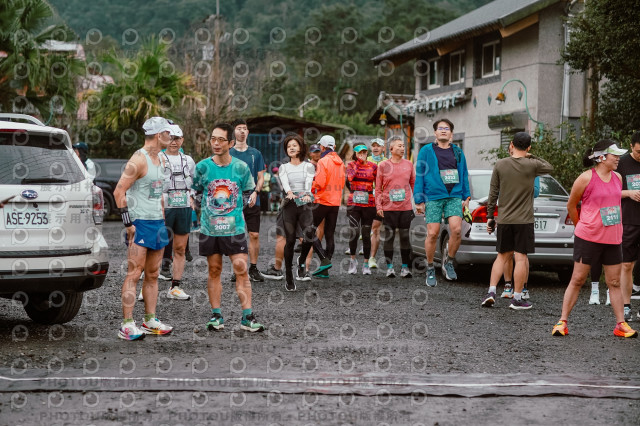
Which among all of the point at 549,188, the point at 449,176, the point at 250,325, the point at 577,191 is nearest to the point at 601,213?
the point at 577,191

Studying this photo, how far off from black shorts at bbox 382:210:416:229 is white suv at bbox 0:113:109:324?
541 cm

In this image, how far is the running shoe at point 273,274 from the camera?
12211 mm

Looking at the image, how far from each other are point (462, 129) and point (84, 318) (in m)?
23.8

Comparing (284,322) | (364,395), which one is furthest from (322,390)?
(284,322)

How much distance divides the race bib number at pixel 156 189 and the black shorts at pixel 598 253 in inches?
142

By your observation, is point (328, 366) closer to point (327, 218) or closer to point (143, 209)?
point (143, 209)

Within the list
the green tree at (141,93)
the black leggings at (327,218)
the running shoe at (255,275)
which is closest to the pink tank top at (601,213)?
the black leggings at (327,218)

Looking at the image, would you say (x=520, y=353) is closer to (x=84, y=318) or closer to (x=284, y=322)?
(x=284, y=322)

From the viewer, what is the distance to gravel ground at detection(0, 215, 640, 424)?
17.2 ft

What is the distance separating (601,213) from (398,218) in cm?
462

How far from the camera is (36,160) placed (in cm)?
743

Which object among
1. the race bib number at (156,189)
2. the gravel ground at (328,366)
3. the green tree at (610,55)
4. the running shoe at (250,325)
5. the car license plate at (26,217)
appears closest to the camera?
the gravel ground at (328,366)

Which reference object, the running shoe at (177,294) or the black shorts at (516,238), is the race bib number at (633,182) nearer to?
the black shorts at (516,238)

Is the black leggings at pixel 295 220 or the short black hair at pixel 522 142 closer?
the short black hair at pixel 522 142
